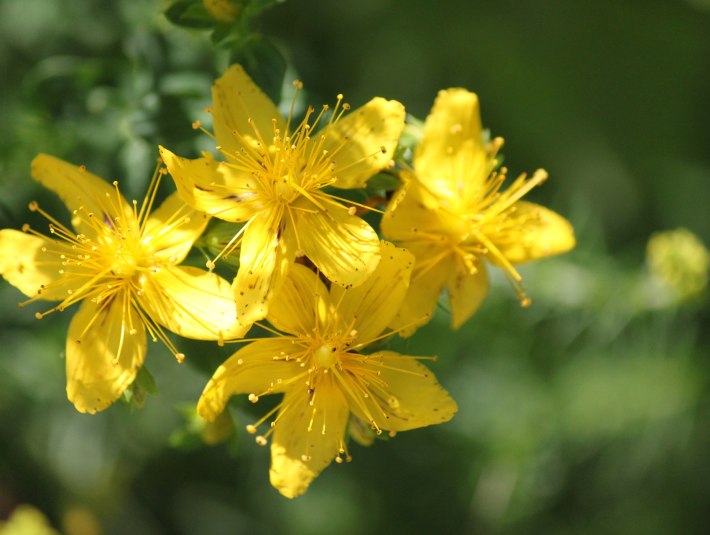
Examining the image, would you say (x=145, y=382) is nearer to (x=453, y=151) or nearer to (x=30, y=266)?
(x=30, y=266)

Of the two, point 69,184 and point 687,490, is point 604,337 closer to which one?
point 687,490

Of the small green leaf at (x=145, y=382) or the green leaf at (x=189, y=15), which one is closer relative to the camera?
the small green leaf at (x=145, y=382)

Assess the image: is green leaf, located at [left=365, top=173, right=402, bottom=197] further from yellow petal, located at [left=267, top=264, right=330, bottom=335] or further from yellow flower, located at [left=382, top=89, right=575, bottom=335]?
yellow petal, located at [left=267, top=264, right=330, bottom=335]

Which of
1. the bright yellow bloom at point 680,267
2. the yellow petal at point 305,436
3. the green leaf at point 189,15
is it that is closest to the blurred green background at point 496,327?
the bright yellow bloom at point 680,267

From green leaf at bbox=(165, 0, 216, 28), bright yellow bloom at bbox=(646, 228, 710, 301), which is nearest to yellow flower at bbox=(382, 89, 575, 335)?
green leaf at bbox=(165, 0, 216, 28)

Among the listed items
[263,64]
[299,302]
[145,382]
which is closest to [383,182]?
[299,302]

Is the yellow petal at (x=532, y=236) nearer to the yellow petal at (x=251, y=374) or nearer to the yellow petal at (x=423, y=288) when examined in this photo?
the yellow petal at (x=423, y=288)
